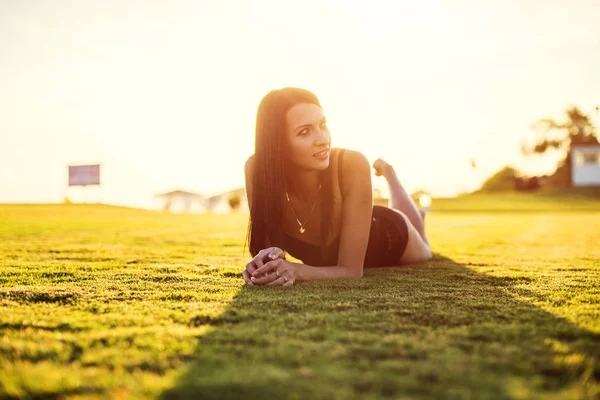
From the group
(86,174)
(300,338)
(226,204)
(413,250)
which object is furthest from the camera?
(226,204)

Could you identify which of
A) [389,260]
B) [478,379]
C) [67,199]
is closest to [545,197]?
[67,199]

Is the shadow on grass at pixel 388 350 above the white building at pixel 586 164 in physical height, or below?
below

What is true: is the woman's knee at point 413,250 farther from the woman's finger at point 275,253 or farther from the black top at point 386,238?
the woman's finger at point 275,253

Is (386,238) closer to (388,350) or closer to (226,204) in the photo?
(388,350)

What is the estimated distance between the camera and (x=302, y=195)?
3631 mm

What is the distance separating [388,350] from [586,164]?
64.3 m

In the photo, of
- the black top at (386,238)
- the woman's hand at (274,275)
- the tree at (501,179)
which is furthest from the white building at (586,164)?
the woman's hand at (274,275)

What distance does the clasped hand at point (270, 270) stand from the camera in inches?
116

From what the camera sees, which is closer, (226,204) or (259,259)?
(259,259)

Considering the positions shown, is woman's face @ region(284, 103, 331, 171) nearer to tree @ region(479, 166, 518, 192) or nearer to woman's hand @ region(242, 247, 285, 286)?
woman's hand @ region(242, 247, 285, 286)

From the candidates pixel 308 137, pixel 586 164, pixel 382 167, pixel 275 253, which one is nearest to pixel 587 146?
pixel 586 164

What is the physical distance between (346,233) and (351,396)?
205 centimetres

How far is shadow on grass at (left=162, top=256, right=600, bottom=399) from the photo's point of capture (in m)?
1.30

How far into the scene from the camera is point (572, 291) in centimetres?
296
